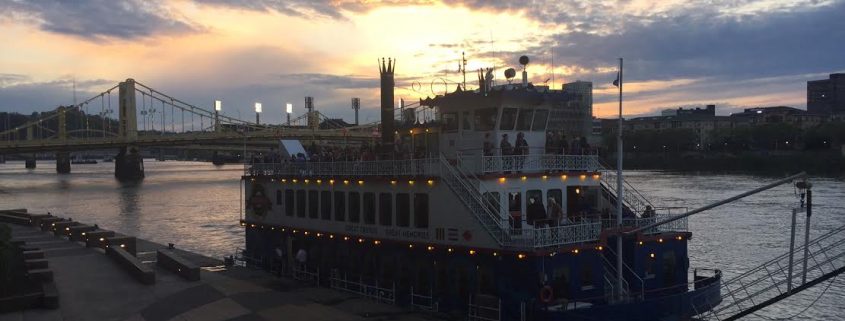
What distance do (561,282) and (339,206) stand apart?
8519 mm

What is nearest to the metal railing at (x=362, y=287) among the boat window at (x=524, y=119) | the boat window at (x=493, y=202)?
the boat window at (x=493, y=202)

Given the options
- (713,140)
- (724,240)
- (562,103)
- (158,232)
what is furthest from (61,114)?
(713,140)

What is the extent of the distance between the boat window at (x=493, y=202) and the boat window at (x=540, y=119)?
3382 mm

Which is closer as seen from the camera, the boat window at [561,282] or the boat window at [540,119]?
the boat window at [561,282]

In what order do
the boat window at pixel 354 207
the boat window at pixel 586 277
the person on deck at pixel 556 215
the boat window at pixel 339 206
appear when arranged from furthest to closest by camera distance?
the boat window at pixel 339 206
the boat window at pixel 354 207
the person on deck at pixel 556 215
the boat window at pixel 586 277

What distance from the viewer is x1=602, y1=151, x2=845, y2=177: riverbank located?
4188 inches

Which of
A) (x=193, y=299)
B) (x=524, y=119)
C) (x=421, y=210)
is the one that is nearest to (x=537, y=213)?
(x=421, y=210)

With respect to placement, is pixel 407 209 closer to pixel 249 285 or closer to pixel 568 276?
pixel 568 276

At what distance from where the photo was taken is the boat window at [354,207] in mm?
22281

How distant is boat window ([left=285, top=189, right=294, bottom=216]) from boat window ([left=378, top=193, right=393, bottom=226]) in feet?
19.6

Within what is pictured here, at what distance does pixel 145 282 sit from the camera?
22172 mm

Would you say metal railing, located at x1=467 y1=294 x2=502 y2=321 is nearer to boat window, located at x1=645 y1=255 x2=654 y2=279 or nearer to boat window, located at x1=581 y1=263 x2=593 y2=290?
boat window, located at x1=581 y1=263 x2=593 y2=290

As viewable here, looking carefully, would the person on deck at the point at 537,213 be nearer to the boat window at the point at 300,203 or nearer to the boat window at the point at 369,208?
the boat window at the point at 369,208

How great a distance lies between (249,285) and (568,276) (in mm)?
10688
